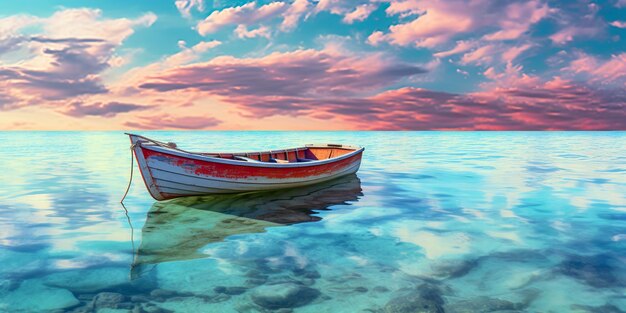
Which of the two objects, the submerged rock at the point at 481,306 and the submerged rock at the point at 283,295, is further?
the submerged rock at the point at 283,295

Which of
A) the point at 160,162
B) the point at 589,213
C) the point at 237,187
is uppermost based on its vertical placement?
the point at 160,162

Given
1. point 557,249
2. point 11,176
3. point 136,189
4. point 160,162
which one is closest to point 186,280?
point 160,162

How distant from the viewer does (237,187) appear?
1434 cm

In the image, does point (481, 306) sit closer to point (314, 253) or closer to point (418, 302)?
point (418, 302)

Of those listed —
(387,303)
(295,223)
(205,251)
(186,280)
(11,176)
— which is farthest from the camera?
(11,176)

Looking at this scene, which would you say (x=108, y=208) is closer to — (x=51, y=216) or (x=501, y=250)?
(x=51, y=216)

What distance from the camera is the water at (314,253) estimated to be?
6.75 m

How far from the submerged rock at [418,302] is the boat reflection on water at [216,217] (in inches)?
166

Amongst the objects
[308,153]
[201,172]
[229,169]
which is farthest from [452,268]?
[308,153]

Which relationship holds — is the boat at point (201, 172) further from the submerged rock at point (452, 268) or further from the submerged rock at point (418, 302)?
the submerged rock at point (418, 302)

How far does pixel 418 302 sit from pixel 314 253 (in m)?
2.97

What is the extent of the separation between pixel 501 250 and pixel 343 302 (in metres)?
4.64

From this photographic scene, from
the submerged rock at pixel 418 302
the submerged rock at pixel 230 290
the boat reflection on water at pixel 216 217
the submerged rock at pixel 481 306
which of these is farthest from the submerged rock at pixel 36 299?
the submerged rock at pixel 481 306

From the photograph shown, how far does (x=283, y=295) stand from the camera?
6.84 meters
